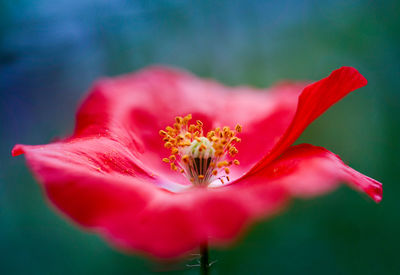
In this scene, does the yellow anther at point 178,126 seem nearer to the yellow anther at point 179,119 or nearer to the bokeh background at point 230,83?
the yellow anther at point 179,119

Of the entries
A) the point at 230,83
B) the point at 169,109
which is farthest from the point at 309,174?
the point at 230,83

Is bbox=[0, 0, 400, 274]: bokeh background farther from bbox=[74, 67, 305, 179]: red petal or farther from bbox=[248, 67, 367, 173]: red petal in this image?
bbox=[248, 67, 367, 173]: red petal

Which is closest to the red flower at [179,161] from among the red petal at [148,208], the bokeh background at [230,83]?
the red petal at [148,208]

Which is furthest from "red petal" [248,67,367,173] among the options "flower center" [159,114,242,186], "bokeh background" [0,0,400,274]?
"bokeh background" [0,0,400,274]

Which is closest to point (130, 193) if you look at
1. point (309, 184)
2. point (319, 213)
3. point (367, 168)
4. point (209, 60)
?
point (309, 184)

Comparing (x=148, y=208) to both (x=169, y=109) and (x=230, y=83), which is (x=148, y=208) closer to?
(x=169, y=109)

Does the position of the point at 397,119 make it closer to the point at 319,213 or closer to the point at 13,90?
the point at 319,213

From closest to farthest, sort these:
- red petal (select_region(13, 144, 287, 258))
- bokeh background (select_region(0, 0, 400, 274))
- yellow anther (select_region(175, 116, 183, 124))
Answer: red petal (select_region(13, 144, 287, 258)) → yellow anther (select_region(175, 116, 183, 124)) → bokeh background (select_region(0, 0, 400, 274))
